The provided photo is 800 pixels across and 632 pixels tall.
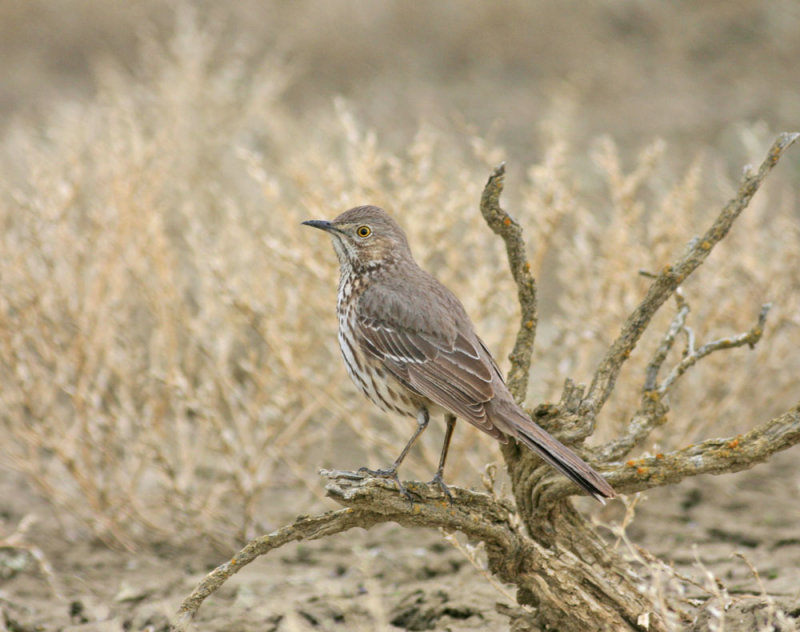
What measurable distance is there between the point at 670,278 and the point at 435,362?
100cm

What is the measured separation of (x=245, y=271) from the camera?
720cm

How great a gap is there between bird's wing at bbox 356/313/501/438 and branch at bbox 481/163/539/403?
13 centimetres

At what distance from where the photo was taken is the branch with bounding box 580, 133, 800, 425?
4.04 meters

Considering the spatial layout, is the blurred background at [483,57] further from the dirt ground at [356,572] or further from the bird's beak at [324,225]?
the bird's beak at [324,225]

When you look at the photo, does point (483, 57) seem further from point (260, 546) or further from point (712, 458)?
point (260, 546)

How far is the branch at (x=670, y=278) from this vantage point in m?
4.04

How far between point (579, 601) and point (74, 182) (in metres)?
3.98

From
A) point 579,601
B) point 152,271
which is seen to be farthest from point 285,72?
point 579,601

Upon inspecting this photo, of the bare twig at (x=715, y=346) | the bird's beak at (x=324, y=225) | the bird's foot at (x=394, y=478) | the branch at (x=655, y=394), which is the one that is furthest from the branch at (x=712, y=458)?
the bird's beak at (x=324, y=225)

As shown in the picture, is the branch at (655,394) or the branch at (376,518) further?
the branch at (655,394)

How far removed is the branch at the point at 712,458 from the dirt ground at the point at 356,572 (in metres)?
0.88

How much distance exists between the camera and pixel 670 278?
13.5 feet

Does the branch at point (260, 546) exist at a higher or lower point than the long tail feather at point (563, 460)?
lower

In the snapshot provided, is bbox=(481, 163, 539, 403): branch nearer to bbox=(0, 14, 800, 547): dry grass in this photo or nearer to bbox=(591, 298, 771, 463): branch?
bbox=(591, 298, 771, 463): branch
